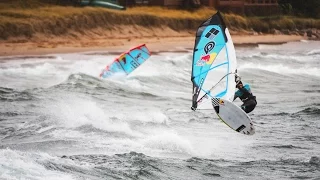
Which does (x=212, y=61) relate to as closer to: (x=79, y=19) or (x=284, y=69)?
(x=284, y=69)

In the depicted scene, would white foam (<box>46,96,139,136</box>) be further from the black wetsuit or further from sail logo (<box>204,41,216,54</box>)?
the black wetsuit

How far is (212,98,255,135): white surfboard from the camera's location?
44.2 feet

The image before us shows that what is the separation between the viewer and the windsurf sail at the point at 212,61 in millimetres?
13828

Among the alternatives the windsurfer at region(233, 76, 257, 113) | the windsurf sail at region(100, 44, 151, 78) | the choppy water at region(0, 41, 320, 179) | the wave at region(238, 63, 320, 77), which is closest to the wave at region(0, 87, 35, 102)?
the choppy water at region(0, 41, 320, 179)

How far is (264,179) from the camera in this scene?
39.7ft

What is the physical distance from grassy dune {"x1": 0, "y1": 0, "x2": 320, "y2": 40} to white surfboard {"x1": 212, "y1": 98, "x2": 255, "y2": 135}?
18.8m

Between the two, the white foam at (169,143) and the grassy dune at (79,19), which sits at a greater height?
the white foam at (169,143)

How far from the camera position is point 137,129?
1582 centimetres

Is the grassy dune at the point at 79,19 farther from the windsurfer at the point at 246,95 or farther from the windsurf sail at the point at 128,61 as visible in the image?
the windsurfer at the point at 246,95

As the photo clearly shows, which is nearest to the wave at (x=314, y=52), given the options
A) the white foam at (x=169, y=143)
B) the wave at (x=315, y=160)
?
the white foam at (x=169, y=143)

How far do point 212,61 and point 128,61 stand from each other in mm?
10819

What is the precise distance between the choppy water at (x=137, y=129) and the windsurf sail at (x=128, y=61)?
429mm

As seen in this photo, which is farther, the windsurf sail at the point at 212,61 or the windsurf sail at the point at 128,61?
the windsurf sail at the point at 128,61

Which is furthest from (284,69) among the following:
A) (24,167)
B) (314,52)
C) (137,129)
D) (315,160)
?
(24,167)
